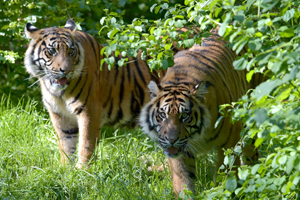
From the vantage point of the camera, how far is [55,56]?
3.70m

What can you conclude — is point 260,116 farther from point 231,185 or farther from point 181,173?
point 181,173

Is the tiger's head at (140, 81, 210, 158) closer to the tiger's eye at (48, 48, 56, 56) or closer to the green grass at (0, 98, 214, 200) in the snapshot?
the green grass at (0, 98, 214, 200)

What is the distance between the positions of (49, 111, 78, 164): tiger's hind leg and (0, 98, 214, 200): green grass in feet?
0.35

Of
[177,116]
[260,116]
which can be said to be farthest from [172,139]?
[260,116]

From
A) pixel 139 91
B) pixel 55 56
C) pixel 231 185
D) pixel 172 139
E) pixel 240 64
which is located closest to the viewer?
pixel 240 64

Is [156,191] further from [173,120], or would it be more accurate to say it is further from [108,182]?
[173,120]

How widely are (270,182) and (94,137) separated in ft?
7.28

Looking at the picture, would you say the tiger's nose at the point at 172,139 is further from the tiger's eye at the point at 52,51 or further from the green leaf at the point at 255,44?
the tiger's eye at the point at 52,51

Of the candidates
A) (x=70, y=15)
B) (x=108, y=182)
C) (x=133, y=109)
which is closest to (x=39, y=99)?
(x=70, y=15)

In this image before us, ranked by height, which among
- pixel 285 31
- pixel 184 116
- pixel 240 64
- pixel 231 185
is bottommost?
pixel 231 185

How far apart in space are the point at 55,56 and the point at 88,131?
0.76m

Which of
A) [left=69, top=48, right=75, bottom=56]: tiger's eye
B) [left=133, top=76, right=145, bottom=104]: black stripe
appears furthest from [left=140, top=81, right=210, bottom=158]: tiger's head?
[left=133, top=76, right=145, bottom=104]: black stripe

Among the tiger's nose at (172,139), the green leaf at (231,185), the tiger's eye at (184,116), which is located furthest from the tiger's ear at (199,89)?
the green leaf at (231,185)

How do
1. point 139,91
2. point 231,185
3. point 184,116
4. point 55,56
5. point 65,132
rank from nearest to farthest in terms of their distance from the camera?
point 231,185 → point 184,116 → point 55,56 → point 65,132 → point 139,91
